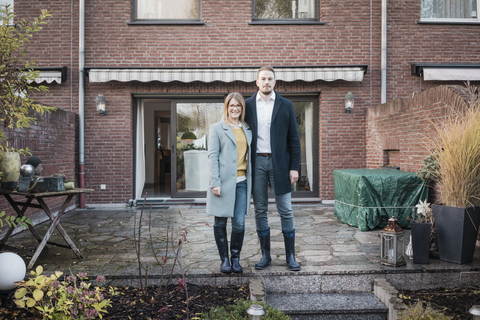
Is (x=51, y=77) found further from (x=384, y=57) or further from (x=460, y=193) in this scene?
(x=460, y=193)

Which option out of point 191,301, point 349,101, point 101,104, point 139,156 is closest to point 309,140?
point 349,101

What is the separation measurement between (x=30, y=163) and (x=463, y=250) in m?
4.16

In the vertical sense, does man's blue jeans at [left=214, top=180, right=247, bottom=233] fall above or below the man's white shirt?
below

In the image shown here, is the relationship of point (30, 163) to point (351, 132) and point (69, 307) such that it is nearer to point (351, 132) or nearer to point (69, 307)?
point (69, 307)

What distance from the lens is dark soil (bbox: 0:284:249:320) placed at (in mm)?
2561

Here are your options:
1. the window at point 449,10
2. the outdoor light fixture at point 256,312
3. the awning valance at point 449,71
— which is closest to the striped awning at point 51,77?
the outdoor light fixture at point 256,312

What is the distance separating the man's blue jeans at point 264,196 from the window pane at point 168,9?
5.48 m

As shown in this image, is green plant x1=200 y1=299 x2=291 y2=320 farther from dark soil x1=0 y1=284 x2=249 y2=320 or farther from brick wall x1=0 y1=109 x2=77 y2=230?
brick wall x1=0 y1=109 x2=77 y2=230

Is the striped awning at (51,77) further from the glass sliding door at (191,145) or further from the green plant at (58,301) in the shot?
the green plant at (58,301)

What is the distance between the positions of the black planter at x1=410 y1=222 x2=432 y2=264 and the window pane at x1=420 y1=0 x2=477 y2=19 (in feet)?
19.6

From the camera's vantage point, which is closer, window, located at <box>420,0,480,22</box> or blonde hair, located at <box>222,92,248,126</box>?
blonde hair, located at <box>222,92,248,126</box>

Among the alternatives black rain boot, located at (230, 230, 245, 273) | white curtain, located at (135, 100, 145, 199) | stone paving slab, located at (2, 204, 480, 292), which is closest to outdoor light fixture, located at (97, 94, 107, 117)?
white curtain, located at (135, 100, 145, 199)

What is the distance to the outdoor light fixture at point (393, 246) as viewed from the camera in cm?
331

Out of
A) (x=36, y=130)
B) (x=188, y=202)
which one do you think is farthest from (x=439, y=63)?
(x=36, y=130)
